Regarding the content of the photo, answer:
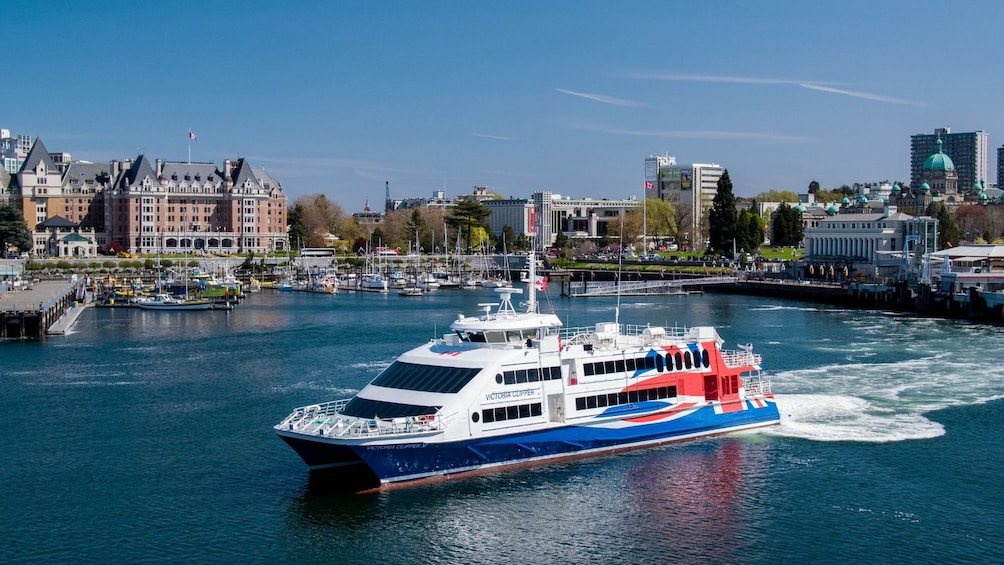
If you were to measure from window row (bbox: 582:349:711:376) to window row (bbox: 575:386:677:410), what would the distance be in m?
0.78

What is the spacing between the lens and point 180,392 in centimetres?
5369

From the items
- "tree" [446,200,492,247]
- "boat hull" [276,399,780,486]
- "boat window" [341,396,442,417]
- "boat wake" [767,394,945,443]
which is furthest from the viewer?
"tree" [446,200,492,247]

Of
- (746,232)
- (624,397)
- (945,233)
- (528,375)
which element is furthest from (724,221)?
(528,375)

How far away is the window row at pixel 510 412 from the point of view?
3609 centimetres

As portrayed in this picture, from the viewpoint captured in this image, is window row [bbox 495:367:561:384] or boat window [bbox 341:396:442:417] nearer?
boat window [bbox 341:396:442:417]

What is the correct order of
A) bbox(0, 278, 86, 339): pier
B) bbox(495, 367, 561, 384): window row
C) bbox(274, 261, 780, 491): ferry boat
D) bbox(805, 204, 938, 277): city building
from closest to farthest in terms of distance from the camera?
bbox(274, 261, 780, 491): ferry boat → bbox(495, 367, 561, 384): window row → bbox(0, 278, 86, 339): pier → bbox(805, 204, 938, 277): city building

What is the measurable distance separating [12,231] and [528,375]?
13287cm

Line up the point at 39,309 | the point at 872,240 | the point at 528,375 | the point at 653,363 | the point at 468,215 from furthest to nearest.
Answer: the point at 468,215
the point at 872,240
the point at 39,309
the point at 653,363
the point at 528,375

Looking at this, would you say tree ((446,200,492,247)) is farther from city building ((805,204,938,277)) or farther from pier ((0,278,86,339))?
pier ((0,278,86,339))

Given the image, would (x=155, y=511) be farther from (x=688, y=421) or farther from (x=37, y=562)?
(x=688, y=421)

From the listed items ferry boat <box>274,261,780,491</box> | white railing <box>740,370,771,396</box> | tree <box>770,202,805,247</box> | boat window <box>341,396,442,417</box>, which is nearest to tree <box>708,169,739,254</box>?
tree <box>770,202,805,247</box>

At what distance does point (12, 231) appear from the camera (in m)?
151

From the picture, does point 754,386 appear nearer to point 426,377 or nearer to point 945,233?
point 426,377

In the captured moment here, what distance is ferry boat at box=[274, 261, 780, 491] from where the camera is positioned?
3484cm
